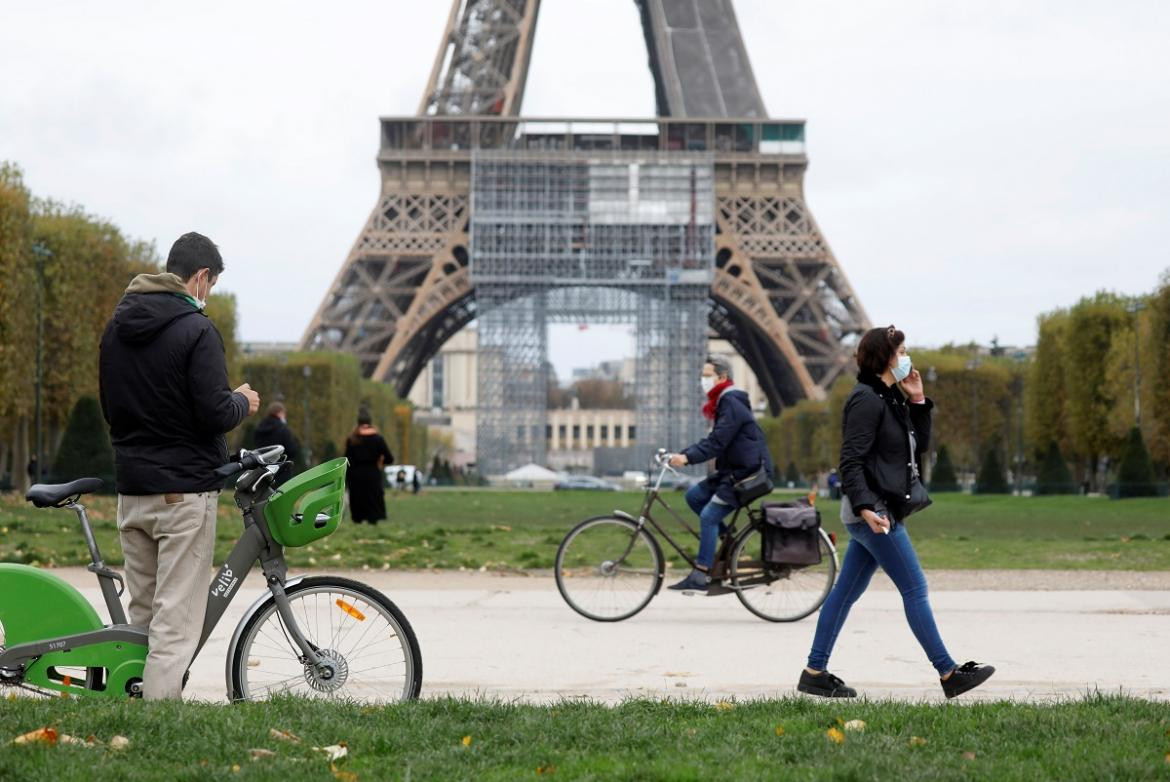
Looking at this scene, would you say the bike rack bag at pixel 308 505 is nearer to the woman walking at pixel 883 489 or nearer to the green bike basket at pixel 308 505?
the green bike basket at pixel 308 505

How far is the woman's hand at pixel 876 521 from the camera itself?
18.9 feet

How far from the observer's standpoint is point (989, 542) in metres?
17.2

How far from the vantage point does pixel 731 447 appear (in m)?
8.85

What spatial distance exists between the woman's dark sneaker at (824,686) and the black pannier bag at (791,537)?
8.15 feet

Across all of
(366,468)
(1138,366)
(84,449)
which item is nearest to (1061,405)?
(1138,366)

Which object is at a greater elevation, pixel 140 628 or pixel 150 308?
pixel 150 308

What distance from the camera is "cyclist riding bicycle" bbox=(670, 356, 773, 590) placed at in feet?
28.6

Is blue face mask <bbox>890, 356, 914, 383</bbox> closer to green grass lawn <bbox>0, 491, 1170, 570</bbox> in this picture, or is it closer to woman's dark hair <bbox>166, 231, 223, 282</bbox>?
woman's dark hair <bbox>166, 231, 223, 282</bbox>

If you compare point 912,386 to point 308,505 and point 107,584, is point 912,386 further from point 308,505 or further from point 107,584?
point 107,584

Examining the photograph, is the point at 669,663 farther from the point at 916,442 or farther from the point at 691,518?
the point at 691,518

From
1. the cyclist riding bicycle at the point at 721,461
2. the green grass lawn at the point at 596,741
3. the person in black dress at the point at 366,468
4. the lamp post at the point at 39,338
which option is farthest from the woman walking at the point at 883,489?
the lamp post at the point at 39,338

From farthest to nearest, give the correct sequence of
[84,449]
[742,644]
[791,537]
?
[84,449] → [791,537] → [742,644]

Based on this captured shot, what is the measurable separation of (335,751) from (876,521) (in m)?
2.39

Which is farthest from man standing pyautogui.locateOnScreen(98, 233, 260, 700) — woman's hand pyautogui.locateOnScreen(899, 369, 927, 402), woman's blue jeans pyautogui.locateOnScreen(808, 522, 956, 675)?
woman's hand pyautogui.locateOnScreen(899, 369, 927, 402)
